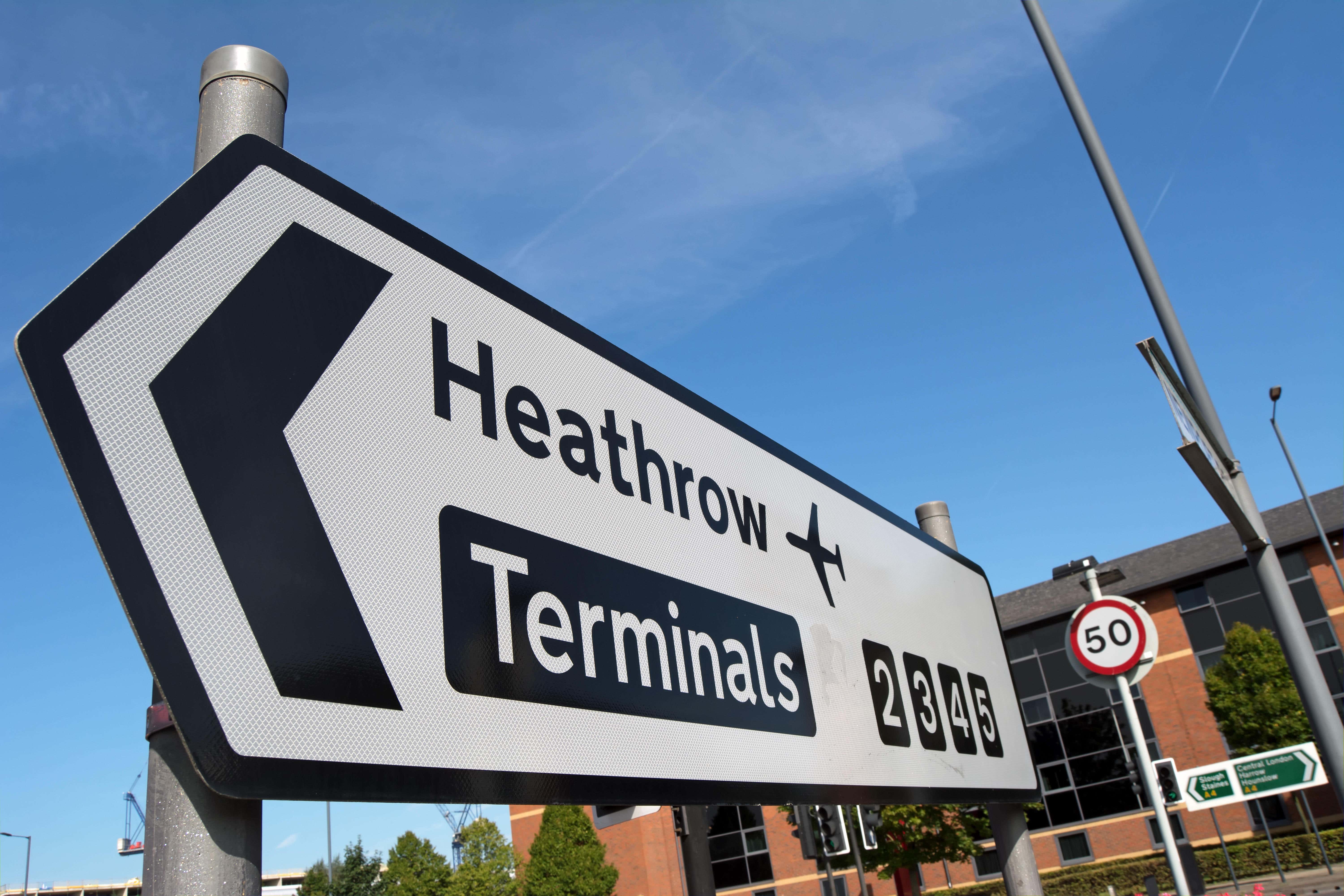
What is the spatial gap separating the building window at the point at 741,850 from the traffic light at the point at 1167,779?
105 feet

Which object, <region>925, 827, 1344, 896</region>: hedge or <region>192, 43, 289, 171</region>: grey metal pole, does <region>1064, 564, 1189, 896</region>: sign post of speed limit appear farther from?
<region>925, 827, 1344, 896</region>: hedge

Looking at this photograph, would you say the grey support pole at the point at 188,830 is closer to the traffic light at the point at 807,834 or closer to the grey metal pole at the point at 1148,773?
the grey metal pole at the point at 1148,773

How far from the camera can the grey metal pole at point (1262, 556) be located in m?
4.39

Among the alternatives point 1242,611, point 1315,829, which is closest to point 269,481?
point 1315,829

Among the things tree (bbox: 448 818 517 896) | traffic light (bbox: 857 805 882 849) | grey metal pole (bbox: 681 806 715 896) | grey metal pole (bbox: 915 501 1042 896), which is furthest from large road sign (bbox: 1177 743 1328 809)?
tree (bbox: 448 818 517 896)

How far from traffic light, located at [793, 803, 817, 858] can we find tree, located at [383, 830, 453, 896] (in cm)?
3487

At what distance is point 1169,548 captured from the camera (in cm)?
4312

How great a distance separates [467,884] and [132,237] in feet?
153

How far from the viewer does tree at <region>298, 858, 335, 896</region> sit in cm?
6188

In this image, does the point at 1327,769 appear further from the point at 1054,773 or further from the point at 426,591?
the point at 1054,773

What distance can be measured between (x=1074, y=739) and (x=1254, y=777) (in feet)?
112

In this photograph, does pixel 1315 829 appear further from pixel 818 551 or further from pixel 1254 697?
pixel 818 551

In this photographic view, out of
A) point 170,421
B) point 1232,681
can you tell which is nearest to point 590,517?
point 170,421

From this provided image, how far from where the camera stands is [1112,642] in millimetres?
7551
